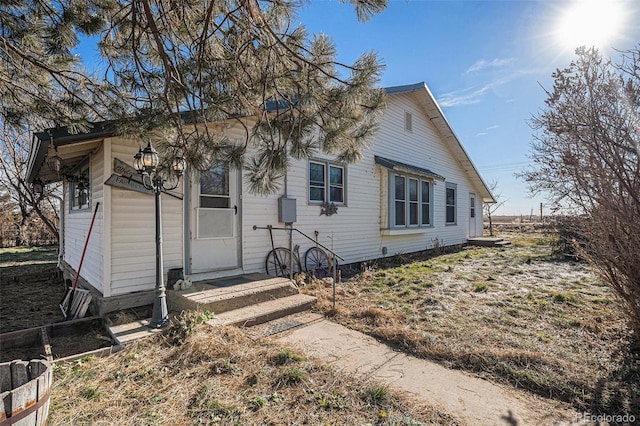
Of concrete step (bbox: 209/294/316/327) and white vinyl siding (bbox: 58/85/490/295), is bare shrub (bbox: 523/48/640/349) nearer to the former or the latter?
white vinyl siding (bbox: 58/85/490/295)

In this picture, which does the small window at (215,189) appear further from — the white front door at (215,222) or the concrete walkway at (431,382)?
the concrete walkway at (431,382)

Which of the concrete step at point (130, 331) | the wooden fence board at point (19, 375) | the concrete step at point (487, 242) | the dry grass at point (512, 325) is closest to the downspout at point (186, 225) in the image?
the concrete step at point (130, 331)

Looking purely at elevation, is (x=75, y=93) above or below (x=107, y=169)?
above

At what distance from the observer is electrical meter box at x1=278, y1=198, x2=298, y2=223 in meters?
6.68

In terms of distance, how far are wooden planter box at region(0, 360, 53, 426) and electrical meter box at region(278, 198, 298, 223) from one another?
15.5 ft

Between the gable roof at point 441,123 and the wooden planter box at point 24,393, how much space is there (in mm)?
8841

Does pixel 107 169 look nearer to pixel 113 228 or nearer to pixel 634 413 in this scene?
pixel 113 228

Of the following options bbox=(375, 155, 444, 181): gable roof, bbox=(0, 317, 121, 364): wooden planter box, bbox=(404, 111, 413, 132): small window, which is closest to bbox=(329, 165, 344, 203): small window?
bbox=(375, 155, 444, 181): gable roof

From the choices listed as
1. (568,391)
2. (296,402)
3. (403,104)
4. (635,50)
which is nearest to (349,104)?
(635,50)

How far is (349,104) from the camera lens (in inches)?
139

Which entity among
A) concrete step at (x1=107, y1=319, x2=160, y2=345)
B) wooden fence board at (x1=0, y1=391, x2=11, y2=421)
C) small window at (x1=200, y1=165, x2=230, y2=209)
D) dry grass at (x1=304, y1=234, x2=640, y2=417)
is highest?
small window at (x1=200, y1=165, x2=230, y2=209)

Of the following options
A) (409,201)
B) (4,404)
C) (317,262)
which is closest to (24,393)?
(4,404)

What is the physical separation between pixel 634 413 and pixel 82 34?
658cm

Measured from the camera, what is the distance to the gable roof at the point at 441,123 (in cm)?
979
